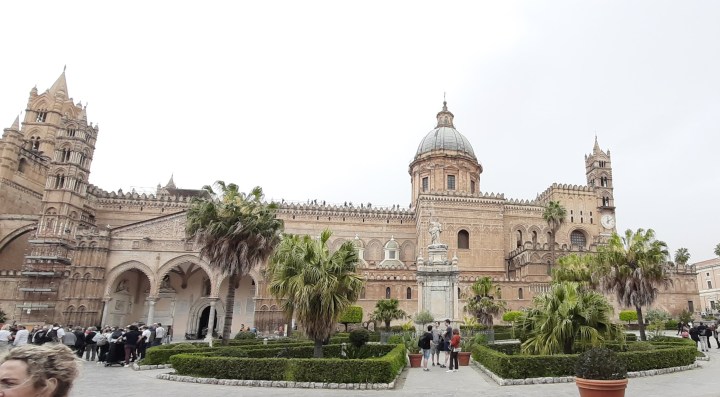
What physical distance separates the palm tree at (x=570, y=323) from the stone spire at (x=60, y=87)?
61845 mm

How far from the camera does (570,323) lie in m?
13.5

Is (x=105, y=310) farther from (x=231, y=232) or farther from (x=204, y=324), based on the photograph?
(x=231, y=232)

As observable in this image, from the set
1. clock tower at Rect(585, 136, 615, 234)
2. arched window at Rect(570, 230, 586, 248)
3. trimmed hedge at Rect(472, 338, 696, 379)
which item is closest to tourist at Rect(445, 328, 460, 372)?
trimmed hedge at Rect(472, 338, 696, 379)

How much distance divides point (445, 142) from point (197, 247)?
2822 centimetres

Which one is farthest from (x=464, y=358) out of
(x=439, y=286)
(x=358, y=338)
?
(x=439, y=286)

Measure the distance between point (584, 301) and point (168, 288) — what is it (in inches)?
1216

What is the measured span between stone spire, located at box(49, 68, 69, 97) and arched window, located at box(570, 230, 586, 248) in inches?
2460

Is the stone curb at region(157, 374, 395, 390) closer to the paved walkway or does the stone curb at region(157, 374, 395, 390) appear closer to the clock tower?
the paved walkway

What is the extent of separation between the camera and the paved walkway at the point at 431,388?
35.2 feet

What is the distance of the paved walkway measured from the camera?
10727 mm

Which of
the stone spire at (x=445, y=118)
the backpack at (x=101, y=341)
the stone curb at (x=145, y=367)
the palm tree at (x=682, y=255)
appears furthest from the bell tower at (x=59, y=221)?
the palm tree at (x=682, y=255)

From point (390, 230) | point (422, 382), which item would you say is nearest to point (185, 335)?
point (390, 230)

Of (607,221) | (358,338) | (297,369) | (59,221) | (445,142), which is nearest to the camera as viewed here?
(297,369)

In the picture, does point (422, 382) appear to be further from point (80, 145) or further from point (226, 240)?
point (80, 145)
